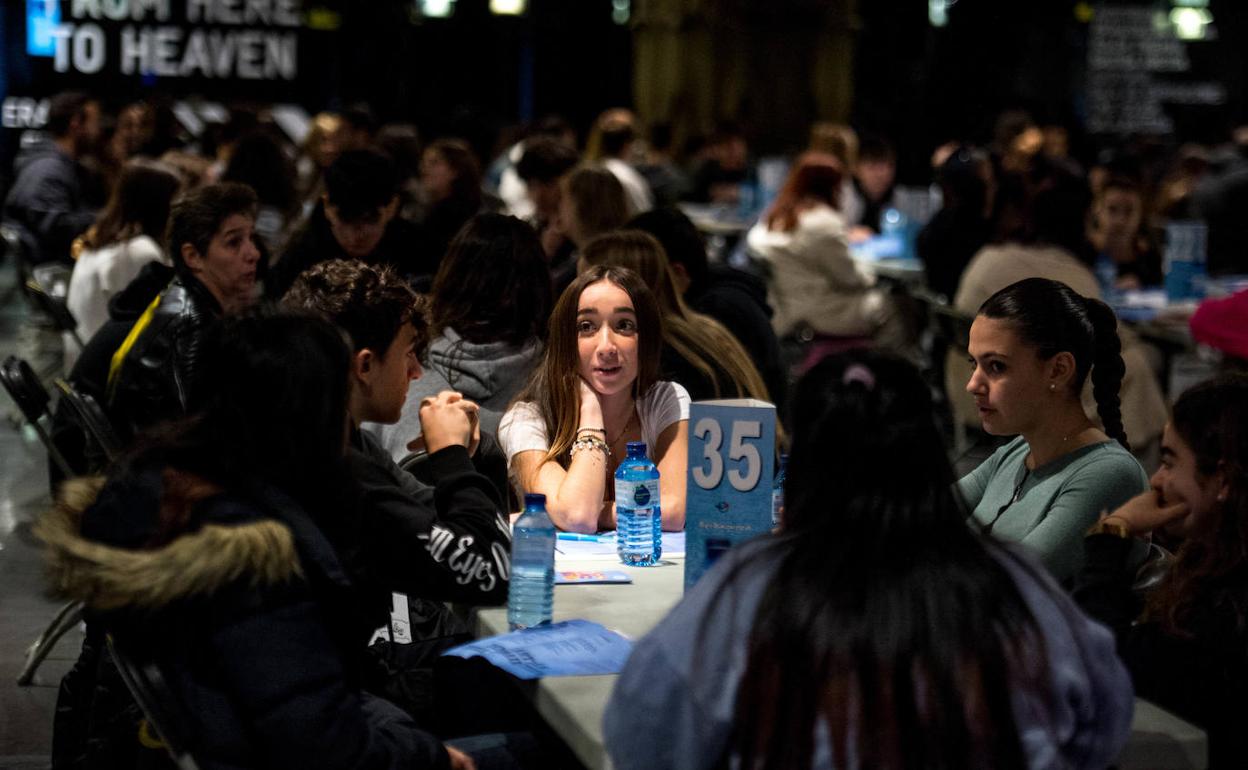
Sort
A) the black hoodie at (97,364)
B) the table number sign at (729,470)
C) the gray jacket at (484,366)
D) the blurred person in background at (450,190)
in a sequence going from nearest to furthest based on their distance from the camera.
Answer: the table number sign at (729,470)
the gray jacket at (484,366)
the black hoodie at (97,364)
the blurred person in background at (450,190)

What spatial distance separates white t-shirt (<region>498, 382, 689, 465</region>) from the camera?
3.55 meters

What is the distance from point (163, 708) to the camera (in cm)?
211

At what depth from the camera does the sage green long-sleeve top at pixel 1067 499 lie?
283cm

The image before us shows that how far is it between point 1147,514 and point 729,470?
68cm

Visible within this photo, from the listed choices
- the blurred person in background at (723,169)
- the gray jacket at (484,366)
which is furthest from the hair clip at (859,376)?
the blurred person in background at (723,169)

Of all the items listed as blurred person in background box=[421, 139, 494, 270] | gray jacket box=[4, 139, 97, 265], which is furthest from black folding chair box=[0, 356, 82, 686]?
gray jacket box=[4, 139, 97, 265]

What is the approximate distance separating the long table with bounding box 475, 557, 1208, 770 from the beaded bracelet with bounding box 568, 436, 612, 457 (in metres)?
0.63

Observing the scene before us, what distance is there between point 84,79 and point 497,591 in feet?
24.2

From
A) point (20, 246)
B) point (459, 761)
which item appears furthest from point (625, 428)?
point (20, 246)

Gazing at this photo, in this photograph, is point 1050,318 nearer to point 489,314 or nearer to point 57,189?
point 489,314

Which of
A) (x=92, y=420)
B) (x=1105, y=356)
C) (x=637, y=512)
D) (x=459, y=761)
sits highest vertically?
(x=1105, y=356)

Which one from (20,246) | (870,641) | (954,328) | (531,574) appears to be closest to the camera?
(870,641)

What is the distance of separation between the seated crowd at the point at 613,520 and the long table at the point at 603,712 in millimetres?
84

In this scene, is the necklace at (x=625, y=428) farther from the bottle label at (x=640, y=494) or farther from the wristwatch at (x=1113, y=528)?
the wristwatch at (x=1113, y=528)
